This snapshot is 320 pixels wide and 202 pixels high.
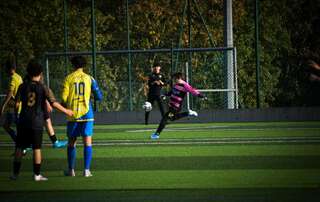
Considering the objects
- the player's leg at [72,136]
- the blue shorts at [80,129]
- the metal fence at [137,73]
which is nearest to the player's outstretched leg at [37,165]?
the player's leg at [72,136]

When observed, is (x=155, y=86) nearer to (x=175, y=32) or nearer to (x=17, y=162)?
(x=17, y=162)

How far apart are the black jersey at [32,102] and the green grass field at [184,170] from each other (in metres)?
0.89

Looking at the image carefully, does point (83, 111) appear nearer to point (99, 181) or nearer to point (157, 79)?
point (99, 181)

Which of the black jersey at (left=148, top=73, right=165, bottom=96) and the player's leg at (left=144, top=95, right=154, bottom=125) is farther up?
the black jersey at (left=148, top=73, right=165, bottom=96)

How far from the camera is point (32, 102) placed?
15297 millimetres

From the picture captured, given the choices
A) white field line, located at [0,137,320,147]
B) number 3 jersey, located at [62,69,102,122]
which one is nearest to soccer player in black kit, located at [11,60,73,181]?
number 3 jersey, located at [62,69,102,122]

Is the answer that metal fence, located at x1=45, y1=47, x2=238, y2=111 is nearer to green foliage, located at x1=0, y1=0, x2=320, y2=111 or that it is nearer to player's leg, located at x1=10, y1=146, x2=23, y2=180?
green foliage, located at x1=0, y1=0, x2=320, y2=111

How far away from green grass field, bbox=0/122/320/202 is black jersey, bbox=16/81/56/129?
891mm

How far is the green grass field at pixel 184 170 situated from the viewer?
537 inches

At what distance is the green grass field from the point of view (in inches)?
537

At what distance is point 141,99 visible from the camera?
36812 millimetres

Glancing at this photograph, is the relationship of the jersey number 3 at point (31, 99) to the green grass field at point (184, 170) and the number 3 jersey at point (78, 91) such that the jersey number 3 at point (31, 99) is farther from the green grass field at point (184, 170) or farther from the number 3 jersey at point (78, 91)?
the green grass field at point (184, 170)

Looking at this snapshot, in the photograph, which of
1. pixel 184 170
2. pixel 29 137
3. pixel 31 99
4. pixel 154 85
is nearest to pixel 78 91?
pixel 31 99

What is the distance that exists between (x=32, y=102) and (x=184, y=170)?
3014 mm
